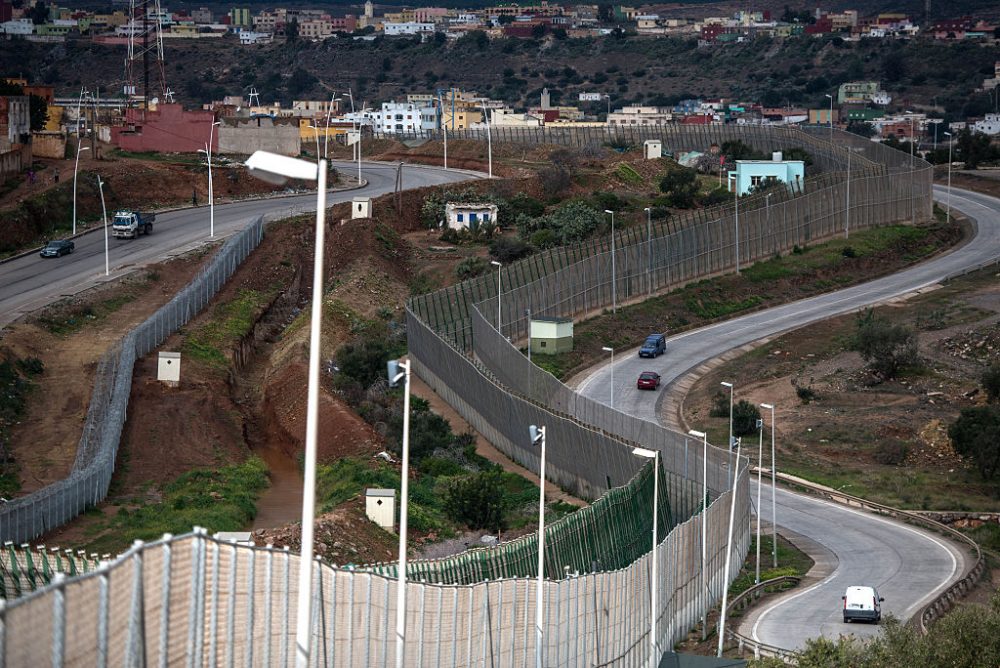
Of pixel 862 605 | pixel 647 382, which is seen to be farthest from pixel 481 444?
pixel 862 605

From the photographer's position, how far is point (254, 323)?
3091 inches

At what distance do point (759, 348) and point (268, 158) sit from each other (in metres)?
66.9

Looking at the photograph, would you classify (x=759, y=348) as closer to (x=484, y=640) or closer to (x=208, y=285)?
(x=208, y=285)

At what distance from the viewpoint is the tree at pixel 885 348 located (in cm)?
7769

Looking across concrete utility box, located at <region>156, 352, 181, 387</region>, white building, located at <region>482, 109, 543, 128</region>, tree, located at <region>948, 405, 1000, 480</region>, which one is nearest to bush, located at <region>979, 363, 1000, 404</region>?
tree, located at <region>948, 405, 1000, 480</region>

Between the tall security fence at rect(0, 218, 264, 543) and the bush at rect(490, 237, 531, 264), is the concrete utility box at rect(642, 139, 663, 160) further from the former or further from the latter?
the tall security fence at rect(0, 218, 264, 543)

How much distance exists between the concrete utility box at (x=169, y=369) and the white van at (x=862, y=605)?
28.2 m

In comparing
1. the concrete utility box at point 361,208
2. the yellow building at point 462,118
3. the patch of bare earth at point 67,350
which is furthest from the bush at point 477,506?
the yellow building at point 462,118

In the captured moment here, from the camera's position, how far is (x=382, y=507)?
4759 cm

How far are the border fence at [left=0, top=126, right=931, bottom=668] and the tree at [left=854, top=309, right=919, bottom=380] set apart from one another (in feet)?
40.7

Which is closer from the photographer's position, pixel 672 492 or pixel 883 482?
pixel 672 492

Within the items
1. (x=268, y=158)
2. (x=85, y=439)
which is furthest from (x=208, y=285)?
(x=268, y=158)

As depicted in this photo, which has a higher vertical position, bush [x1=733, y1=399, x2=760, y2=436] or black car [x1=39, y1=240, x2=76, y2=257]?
black car [x1=39, y1=240, x2=76, y2=257]

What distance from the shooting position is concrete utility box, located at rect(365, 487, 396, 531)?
47.4 metres
